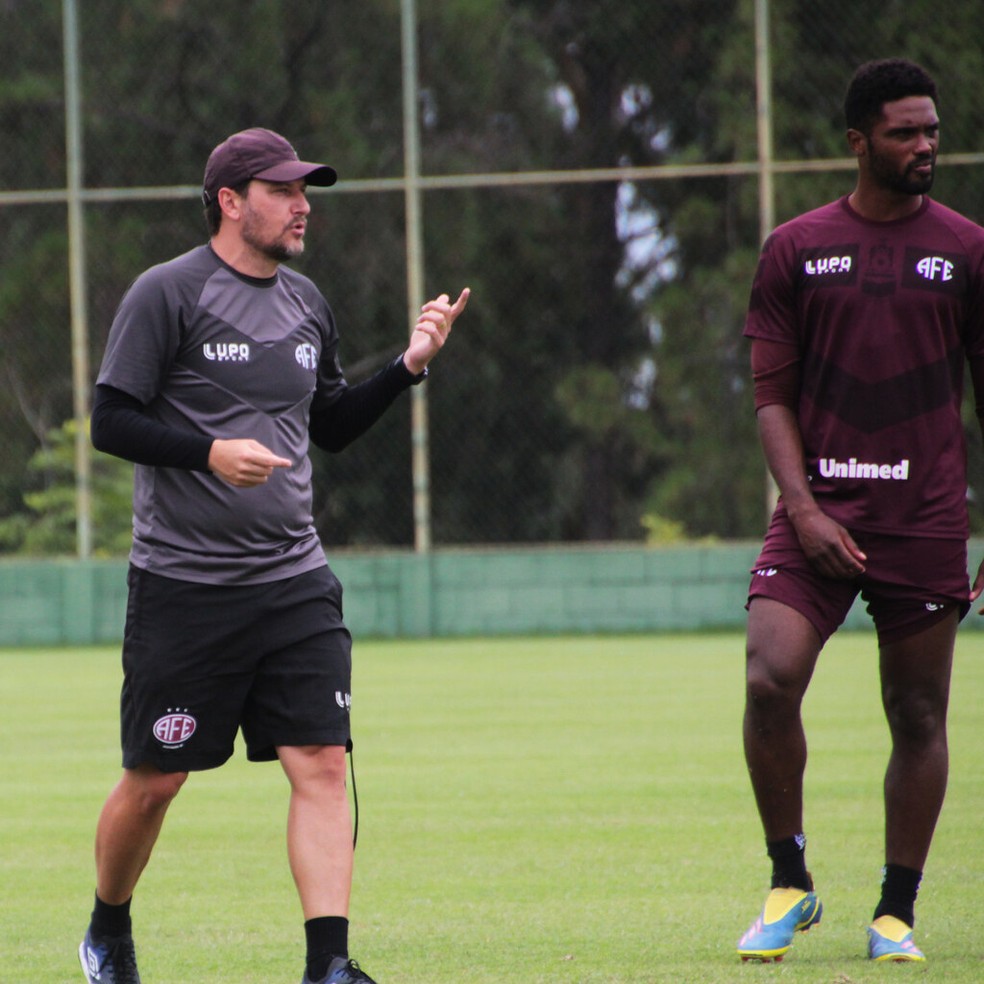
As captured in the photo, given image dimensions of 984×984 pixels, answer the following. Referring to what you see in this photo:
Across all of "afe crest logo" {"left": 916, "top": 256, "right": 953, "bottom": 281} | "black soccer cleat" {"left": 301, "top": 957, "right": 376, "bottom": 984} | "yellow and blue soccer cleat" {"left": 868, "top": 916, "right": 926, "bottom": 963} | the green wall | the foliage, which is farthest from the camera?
the foliage

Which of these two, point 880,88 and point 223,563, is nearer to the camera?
point 223,563

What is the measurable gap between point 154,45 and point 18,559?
6.50m

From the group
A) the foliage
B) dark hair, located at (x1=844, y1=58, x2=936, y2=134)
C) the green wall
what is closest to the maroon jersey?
dark hair, located at (x1=844, y1=58, x2=936, y2=134)

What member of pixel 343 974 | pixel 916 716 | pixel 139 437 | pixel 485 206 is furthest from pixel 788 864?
pixel 485 206

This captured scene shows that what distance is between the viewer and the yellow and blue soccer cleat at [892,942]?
531 centimetres

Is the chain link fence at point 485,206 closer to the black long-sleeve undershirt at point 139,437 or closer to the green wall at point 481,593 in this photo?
the green wall at point 481,593

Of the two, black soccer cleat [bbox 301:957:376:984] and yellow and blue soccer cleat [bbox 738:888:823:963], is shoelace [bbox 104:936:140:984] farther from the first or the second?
yellow and blue soccer cleat [bbox 738:888:823:963]

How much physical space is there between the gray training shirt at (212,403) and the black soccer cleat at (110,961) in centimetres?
97

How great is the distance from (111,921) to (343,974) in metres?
0.77

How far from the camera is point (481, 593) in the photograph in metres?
19.0

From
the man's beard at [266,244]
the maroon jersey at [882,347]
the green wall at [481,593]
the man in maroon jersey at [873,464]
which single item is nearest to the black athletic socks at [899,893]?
the man in maroon jersey at [873,464]

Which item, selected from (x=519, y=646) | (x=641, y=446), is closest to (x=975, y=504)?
(x=641, y=446)

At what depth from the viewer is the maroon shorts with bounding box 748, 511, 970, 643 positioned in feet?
17.9

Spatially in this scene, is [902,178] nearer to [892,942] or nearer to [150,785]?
[892,942]
